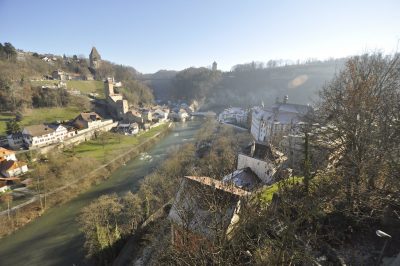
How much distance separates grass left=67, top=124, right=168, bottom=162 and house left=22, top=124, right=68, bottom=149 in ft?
9.50

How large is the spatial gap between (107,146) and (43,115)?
1500cm

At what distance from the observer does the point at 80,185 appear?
72.8ft

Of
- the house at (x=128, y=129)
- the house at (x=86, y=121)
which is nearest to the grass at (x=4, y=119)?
the house at (x=86, y=121)

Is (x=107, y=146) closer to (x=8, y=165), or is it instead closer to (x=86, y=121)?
(x=86, y=121)

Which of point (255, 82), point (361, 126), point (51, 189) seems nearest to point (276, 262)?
point (361, 126)

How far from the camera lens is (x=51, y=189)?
20.7 meters

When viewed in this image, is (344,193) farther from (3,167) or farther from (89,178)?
(3,167)

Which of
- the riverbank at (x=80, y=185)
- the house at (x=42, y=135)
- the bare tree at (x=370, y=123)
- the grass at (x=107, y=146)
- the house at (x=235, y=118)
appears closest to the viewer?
the bare tree at (x=370, y=123)

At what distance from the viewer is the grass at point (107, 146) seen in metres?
29.4

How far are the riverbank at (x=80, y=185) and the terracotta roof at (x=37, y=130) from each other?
5.10m

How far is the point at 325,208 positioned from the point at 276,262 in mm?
4267

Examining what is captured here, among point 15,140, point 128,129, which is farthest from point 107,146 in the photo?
point 15,140

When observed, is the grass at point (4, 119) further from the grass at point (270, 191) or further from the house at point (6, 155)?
the grass at point (270, 191)

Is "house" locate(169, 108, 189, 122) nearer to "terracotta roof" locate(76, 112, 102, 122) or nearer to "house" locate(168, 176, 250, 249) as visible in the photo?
"terracotta roof" locate(76, 112, 102, 122)
